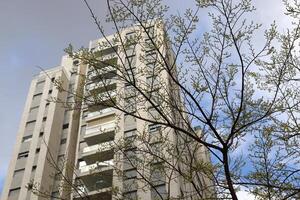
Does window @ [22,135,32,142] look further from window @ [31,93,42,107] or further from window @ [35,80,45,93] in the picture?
window @ [35,80,45,93]

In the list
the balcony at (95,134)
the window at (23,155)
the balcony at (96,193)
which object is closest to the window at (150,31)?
the balcony at (96,193)

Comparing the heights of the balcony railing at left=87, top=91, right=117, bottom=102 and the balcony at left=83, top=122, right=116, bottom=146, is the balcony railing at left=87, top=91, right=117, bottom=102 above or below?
below

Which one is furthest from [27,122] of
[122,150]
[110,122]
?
[122,150]

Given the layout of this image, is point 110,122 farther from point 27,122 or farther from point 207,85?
point 207,85

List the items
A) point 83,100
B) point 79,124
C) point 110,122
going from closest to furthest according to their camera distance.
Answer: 1. point 83,100
2. point 110,122
3. point 79,124

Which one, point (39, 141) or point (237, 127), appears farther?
point (39, 141)

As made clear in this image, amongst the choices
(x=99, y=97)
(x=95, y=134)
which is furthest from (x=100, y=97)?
(x=95, y=134)

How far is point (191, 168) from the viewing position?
5.75 m

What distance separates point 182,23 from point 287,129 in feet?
7.98

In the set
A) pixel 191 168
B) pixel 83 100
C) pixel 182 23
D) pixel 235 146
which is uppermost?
pixel 182 23

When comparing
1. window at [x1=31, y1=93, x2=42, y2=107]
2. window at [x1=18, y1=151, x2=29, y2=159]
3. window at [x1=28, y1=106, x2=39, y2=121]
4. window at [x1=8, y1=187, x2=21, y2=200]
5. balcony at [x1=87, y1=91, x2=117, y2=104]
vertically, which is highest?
window at [x1=31, y1=93, x2=42, y2=107]

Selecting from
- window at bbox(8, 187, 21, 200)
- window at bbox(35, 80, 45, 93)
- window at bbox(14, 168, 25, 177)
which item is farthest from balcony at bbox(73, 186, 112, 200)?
window at bbox(35, 80, 45, 93)

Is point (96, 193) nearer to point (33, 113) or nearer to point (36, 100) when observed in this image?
point (33, 113)

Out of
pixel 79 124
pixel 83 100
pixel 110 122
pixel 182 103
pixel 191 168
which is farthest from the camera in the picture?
pixel 79 124
